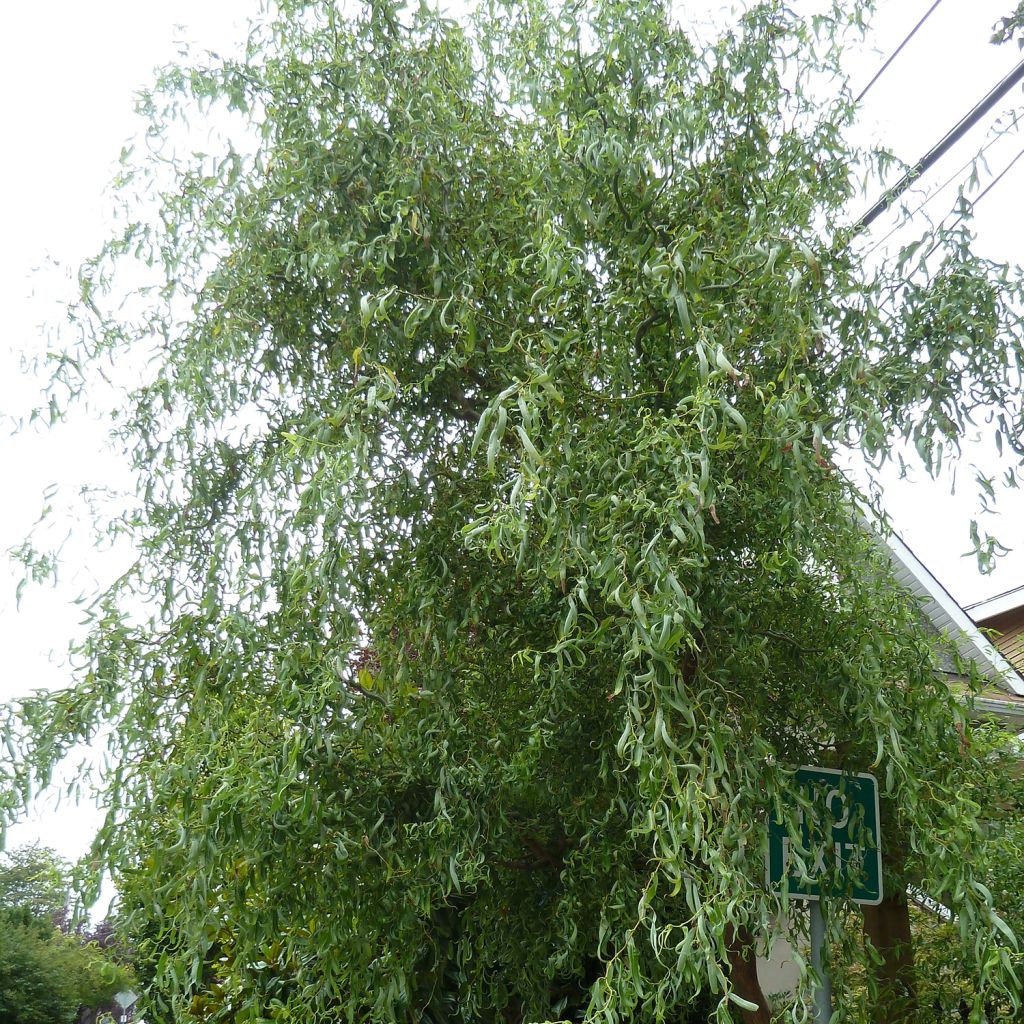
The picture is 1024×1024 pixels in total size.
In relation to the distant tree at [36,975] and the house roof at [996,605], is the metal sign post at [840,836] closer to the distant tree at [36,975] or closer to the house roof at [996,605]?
the house roof at [996,605]

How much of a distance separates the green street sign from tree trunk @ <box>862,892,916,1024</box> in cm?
75

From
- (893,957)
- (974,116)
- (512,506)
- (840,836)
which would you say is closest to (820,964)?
(840,836)

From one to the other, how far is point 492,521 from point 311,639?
69 cm

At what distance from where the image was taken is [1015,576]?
7.46 metres

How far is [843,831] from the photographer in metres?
2.79

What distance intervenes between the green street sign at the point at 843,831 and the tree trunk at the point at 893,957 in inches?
29.3

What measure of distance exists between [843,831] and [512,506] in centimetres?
133

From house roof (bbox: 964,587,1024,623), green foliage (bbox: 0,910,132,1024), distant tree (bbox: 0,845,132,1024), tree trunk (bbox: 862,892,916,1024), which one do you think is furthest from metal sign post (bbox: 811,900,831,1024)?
green foliage (bbox: 0,910,132,1024)

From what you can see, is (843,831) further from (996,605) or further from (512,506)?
(996,605)

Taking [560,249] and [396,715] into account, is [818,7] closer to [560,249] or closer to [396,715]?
[560,249]

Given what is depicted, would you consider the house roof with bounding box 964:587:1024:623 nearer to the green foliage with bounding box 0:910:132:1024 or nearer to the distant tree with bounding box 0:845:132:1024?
the distant tree with bounding box 0:845:132:1024

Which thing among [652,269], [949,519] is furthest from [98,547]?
[949,519]

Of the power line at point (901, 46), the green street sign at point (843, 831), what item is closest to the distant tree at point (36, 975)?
the green street sign at point (843, 831)

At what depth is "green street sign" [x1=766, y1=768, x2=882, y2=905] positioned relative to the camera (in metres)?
2.68
